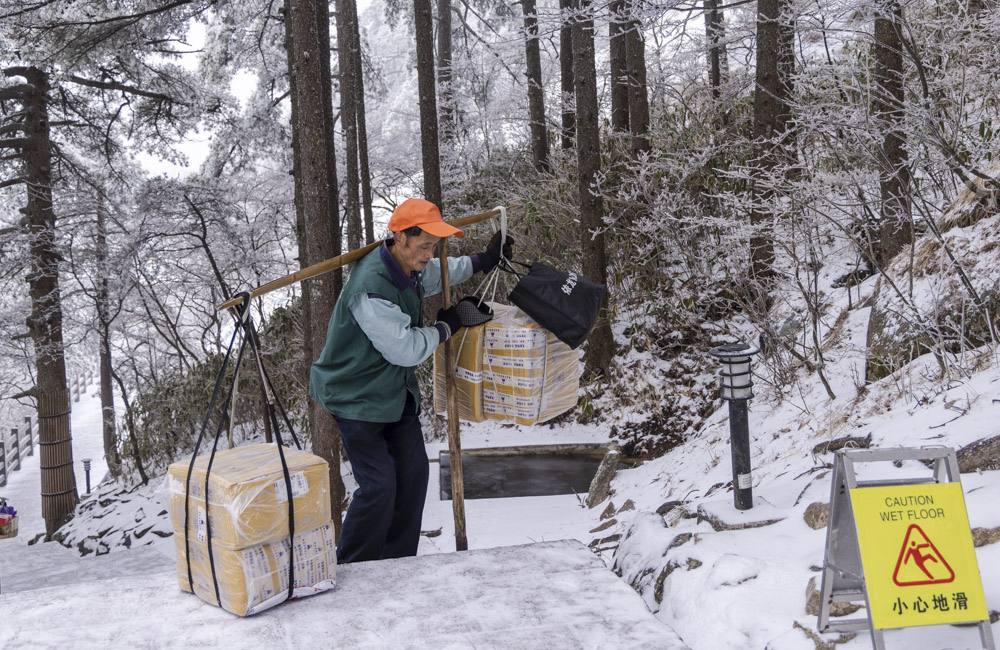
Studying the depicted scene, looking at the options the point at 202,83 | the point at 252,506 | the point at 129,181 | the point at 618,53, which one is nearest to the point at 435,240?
the point at 252,506

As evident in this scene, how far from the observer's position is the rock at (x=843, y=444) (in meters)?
4.25

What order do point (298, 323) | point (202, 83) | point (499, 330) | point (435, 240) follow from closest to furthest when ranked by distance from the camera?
point (435, 240), point (499, 330), point (298, 323), point (202, 83)

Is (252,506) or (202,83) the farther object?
(202,83)

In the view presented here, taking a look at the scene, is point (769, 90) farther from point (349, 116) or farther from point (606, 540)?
point (349, 116)

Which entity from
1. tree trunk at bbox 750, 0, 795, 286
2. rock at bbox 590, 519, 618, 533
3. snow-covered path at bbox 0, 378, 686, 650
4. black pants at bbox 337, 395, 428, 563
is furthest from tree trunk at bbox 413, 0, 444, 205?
snow-covered path at bbox 0, 378, 686, 650

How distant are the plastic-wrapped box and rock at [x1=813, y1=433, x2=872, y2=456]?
2.65 metres

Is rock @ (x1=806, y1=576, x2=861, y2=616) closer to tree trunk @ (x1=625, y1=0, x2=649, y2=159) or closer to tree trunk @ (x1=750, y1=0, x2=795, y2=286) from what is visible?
tree trunk @ (x1=750, y1=0, x2=795, y2=286)

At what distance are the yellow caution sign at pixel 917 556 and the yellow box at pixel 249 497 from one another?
81.8 inches

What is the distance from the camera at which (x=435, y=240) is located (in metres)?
3.76

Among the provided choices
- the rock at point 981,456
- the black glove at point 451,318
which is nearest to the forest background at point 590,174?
the rock at point 981,456

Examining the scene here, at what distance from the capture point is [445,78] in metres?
18.1

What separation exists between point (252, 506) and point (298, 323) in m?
10.3

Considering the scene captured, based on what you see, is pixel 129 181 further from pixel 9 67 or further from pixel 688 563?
pixel 688 563

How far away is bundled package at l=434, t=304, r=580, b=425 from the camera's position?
4094 mm
